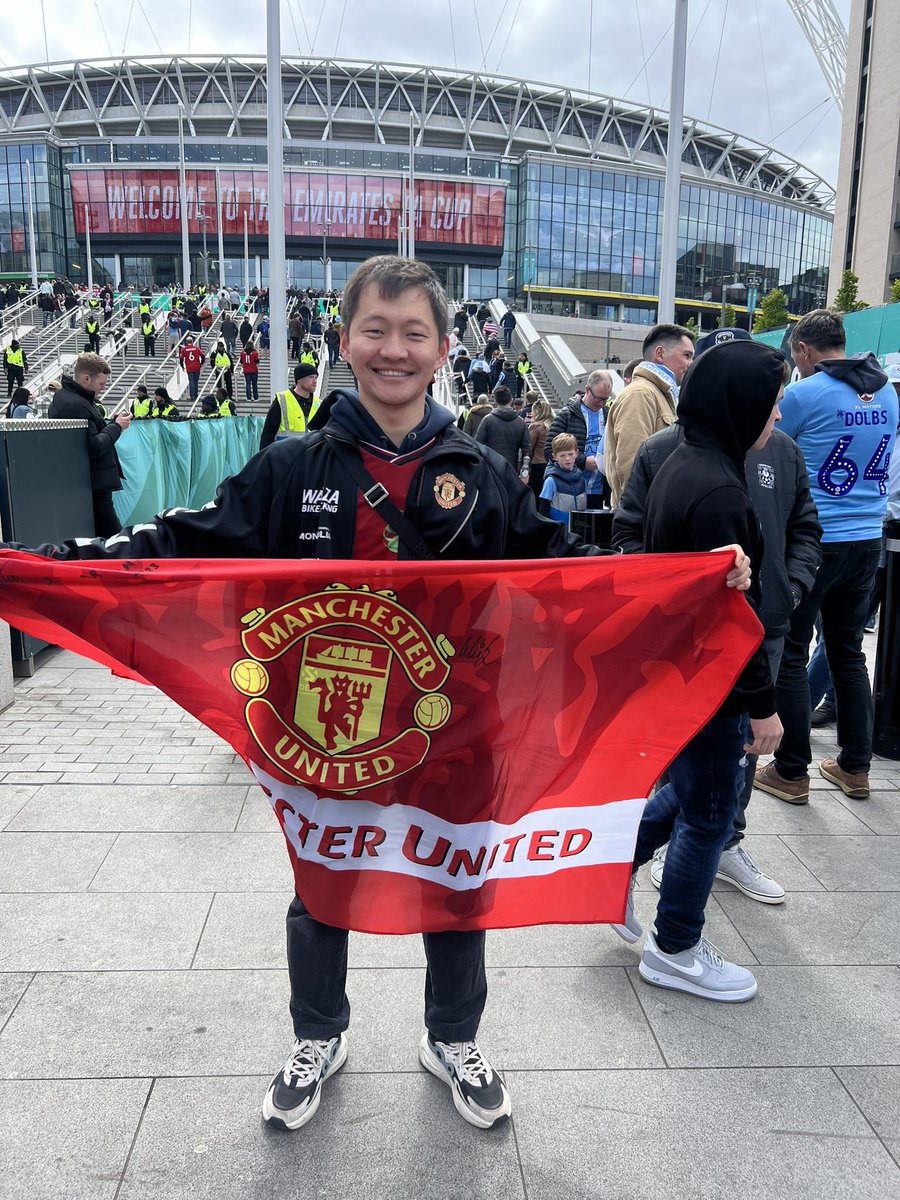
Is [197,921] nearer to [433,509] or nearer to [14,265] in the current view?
[433,509]

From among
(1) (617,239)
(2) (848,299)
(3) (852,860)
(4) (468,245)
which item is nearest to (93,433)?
(3) (852,860)

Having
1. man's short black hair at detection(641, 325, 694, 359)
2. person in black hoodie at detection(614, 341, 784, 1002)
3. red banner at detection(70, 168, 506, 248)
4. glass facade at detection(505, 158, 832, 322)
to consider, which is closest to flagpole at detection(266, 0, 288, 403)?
man's short black hair at detection(641, 325, 694, 359)

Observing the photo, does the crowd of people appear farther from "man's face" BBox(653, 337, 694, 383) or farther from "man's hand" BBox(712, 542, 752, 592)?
"man's face" BBox(653, 337, 694, 383)

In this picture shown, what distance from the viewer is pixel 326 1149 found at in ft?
7.33

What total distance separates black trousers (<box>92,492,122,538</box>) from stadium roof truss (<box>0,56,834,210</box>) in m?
77.7

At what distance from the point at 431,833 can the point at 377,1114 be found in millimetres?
766

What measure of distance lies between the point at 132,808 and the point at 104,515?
479cm

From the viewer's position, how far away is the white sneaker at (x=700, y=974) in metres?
2.86

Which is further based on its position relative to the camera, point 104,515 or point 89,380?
point 104,515

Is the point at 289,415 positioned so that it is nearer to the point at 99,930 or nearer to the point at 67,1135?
the point at 99,930

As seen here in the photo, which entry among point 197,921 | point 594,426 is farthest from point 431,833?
point 594,426

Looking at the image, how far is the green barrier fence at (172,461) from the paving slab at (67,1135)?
28.3 feet

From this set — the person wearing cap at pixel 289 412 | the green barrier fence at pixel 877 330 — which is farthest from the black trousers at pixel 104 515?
the green barrier fence at pixel 877 330

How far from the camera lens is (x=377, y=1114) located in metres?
2.34
